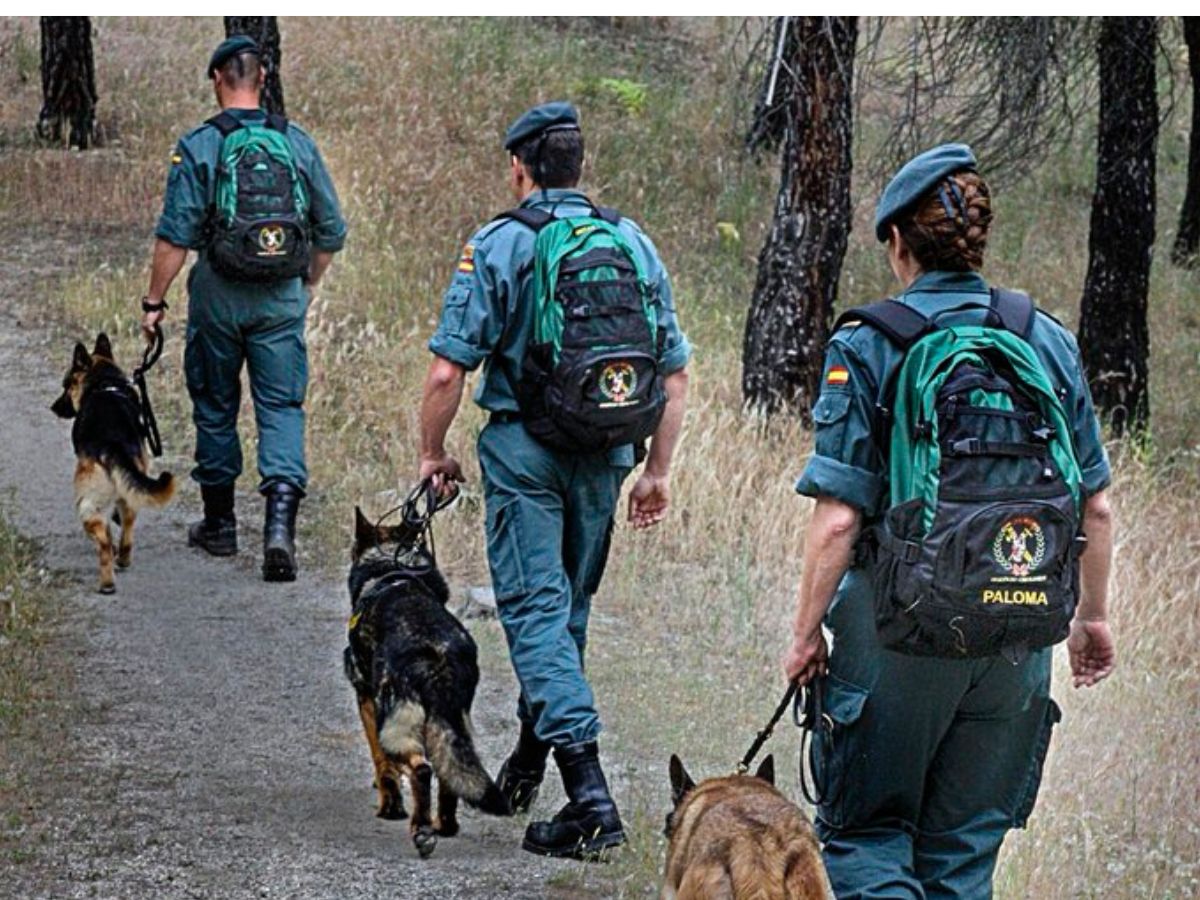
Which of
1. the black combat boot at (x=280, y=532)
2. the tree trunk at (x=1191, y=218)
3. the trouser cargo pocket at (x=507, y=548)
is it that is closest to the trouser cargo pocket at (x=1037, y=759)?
the trouser cargo pocket at (x=507, y=548)

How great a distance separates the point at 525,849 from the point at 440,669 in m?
0.62

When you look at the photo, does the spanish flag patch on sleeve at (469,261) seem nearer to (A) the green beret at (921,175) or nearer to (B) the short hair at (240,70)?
(A) the green beret at (921,175)

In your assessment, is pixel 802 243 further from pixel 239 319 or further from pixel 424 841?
pixel 424 841

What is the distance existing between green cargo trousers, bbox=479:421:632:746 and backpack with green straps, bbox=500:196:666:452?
5.0 inches

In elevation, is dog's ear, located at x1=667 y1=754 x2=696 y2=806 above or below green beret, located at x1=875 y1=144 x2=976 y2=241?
below

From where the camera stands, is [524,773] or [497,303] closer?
[497,303]

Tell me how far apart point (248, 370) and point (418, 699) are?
3410 millimetres

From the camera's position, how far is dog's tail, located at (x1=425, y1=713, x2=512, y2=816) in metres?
5.46

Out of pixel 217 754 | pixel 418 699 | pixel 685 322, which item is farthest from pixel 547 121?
pixel 685 322

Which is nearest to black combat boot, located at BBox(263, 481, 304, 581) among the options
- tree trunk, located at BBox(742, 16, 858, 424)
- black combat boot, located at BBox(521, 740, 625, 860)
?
black combat boot, located at BBox(521, 740, 625, 860)

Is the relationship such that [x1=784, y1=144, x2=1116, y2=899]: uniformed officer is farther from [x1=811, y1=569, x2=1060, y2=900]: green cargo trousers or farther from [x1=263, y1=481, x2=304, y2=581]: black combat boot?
[x1=263, y1=481, x2=304, y2=581]: black combat boot

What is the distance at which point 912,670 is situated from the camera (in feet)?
13.1

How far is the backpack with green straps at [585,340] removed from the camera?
541 centimetres

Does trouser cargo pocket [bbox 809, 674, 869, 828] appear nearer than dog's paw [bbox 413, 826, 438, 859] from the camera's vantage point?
Yes
